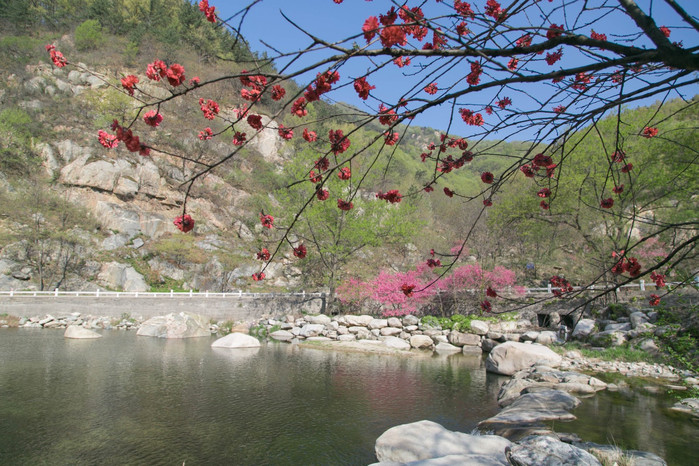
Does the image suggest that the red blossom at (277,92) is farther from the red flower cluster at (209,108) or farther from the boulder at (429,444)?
the boulder at (429,444)

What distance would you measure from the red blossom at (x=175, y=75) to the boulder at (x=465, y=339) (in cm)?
1621

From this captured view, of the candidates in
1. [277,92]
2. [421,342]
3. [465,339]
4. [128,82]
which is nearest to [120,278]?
[421,342]

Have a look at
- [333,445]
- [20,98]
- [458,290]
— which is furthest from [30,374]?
[20,98]

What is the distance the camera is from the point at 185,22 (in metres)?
55.6

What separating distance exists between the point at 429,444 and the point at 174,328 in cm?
1599

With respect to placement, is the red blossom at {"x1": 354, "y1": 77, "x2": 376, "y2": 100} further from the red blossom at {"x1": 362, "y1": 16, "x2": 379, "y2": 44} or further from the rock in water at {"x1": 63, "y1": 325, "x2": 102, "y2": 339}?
the rock in water at {"x1": 63, "y1": 325, "x2": 102, "y2": 339}

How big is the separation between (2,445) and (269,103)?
58258 mm

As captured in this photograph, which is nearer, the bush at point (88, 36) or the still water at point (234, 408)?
the still water at point (234, 408)

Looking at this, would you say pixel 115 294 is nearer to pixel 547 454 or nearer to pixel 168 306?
pixel 168 306

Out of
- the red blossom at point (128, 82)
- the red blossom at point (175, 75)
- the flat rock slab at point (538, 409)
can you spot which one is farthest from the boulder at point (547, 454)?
the red blossom at point (128, 82)

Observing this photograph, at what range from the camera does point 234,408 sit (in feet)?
25.8

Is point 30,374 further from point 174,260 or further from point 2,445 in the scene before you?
point 174,260

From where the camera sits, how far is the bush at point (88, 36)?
47.8 metres

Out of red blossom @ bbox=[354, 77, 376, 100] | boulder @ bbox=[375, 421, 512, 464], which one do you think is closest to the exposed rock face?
boulder @ bbox=[375, 421, 512, 464]
